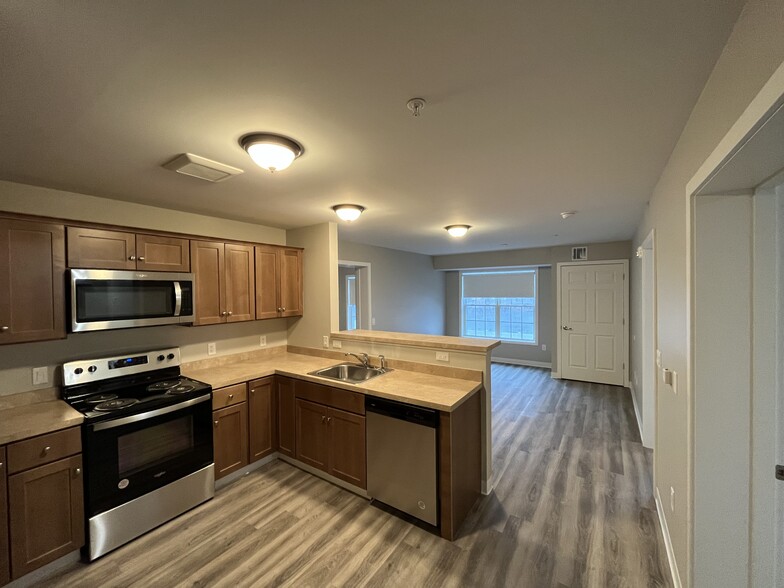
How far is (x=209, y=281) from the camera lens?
301cm

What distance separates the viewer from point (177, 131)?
1.57m

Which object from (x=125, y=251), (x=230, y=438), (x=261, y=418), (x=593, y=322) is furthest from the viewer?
(x=593, y=322)

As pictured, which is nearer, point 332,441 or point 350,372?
point 332,441

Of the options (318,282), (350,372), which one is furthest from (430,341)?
(318,282)

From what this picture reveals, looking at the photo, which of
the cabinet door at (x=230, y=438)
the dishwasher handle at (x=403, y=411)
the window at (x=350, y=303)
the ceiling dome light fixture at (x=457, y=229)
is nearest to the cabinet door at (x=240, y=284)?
the cabinet door at (x=230, y=438)

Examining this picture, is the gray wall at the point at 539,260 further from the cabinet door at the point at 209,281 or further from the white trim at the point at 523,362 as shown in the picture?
the cabinet door at the point at 209,281

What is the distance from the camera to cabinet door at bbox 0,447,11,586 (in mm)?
1734

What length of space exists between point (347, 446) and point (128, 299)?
203 centimetres

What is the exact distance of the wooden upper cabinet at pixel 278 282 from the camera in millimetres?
3455

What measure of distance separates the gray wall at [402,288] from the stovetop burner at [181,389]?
3043mm

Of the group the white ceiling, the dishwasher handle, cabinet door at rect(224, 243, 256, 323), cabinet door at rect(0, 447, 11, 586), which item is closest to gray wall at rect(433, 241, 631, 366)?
the white ceiling

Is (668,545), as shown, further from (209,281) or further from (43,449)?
(209,281)

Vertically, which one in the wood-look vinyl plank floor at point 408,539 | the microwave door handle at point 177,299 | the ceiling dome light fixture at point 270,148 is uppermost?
the ceiling dome light fixture at point 270,148

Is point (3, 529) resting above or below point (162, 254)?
below
